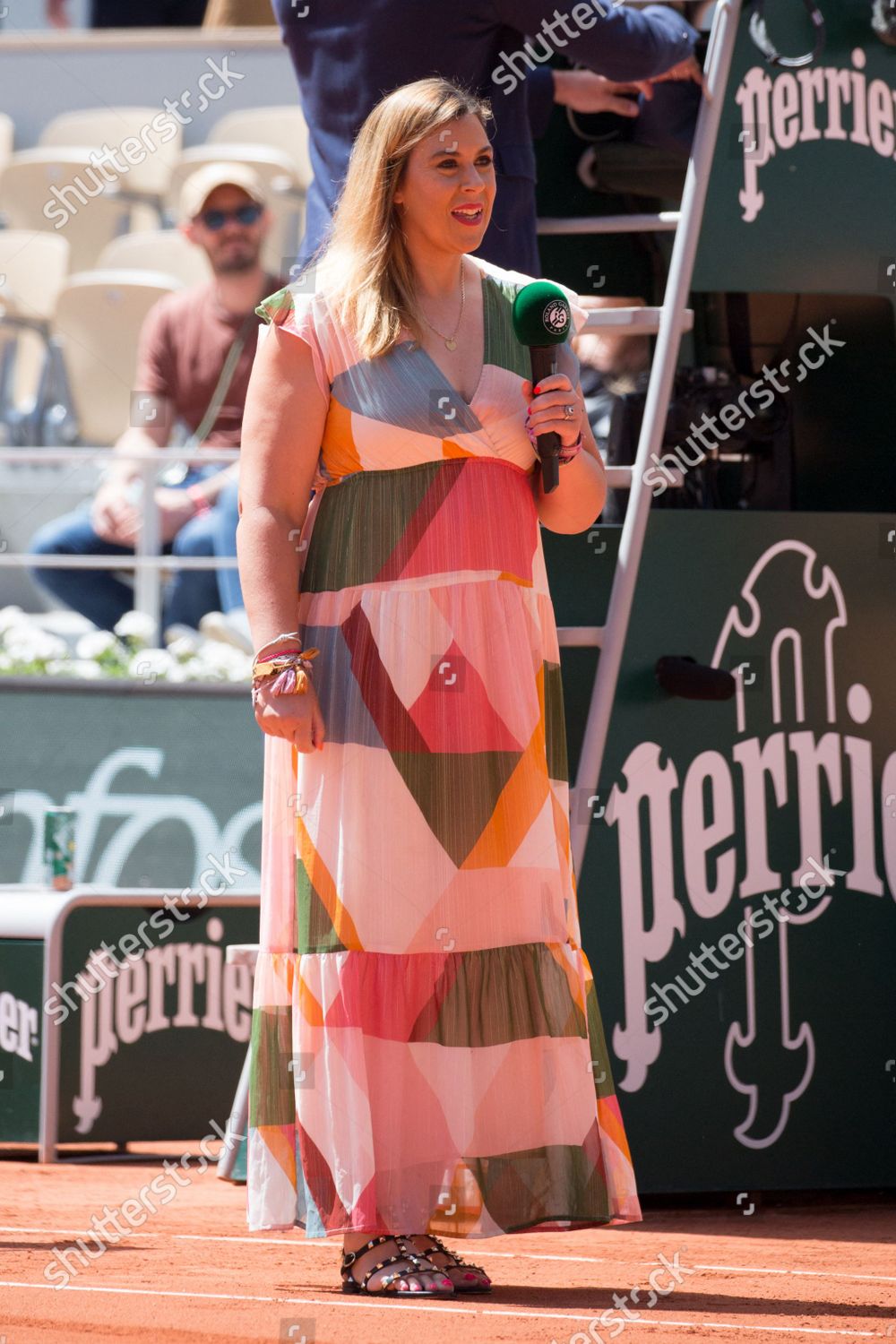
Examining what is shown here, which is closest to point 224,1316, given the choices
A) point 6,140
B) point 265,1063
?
point 265,1063

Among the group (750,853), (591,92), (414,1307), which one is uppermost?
(591,92)

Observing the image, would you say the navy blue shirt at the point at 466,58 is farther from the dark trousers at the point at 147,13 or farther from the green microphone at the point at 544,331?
the dark trousers at the point at 147,13

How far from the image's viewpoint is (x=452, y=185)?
3.49m

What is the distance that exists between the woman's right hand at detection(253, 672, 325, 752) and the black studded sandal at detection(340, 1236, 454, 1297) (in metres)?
0.84

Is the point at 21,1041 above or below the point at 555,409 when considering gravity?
below

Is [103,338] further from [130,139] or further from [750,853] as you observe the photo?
[750,853]

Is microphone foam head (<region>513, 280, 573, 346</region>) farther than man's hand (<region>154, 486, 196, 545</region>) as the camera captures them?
No

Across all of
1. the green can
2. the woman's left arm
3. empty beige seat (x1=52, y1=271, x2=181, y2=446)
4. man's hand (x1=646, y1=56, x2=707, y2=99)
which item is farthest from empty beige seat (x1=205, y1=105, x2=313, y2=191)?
the woman's left arm

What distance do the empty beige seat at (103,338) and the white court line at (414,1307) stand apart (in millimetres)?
6100

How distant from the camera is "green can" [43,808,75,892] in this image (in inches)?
236

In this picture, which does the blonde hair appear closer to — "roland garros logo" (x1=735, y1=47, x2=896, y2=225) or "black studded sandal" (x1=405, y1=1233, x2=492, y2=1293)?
"roland garros logo" (x1=735, y1=47, x2=896, y2=225)

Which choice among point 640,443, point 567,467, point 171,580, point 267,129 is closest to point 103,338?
point 267,129

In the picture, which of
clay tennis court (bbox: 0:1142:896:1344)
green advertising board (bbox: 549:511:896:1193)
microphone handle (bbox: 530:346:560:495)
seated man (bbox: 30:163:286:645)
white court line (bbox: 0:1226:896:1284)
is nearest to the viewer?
clay tennis court (bbox: 0:1142:896:1344)

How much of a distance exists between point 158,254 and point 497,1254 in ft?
22.3
